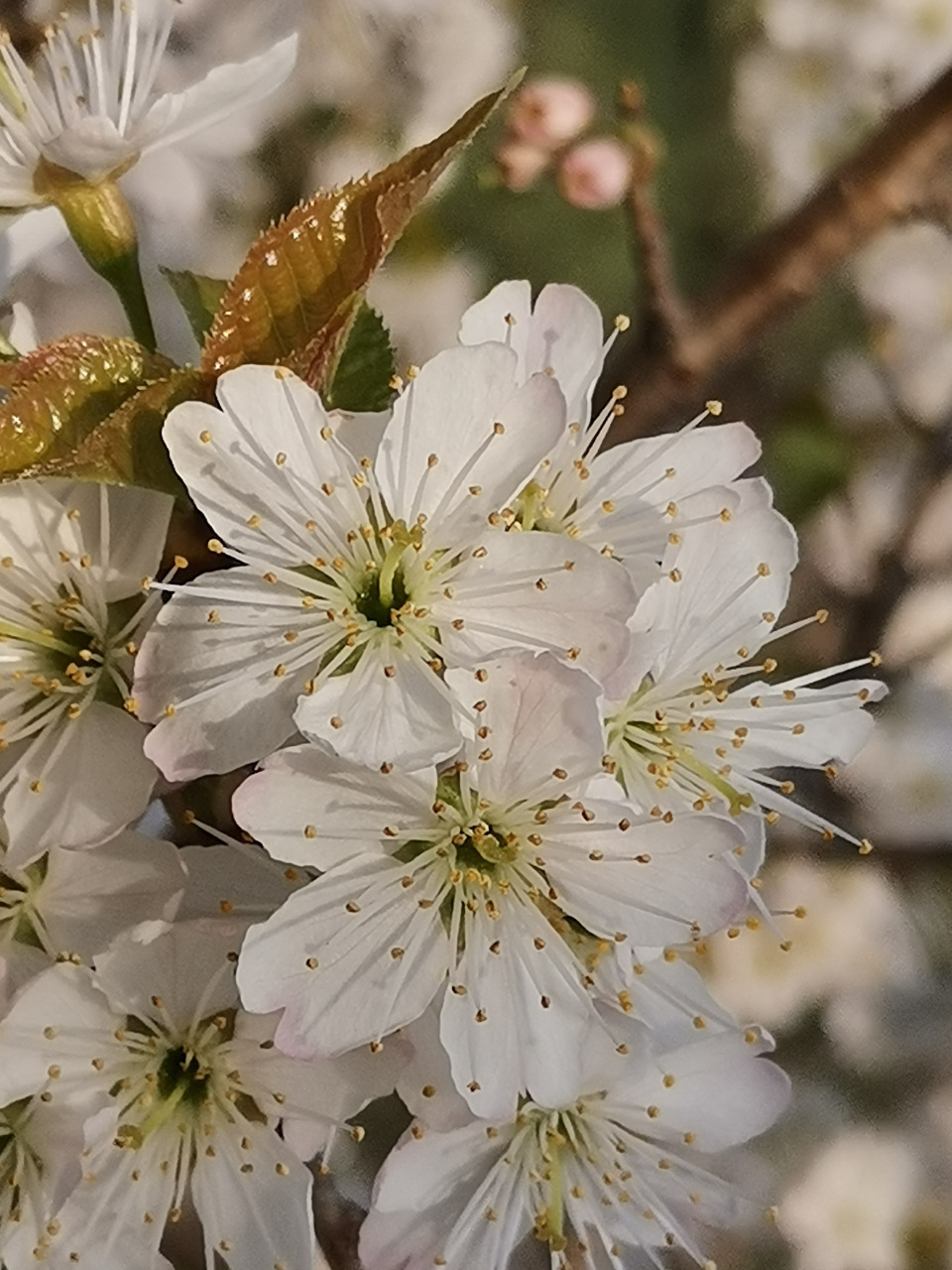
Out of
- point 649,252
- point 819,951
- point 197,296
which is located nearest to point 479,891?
point 197,296

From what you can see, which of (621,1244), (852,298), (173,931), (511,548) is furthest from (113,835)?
(852,298)

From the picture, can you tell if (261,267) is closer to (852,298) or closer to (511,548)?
(511,548)

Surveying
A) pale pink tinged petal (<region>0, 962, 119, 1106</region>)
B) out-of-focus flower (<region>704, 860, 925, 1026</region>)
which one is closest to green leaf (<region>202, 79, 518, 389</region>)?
pale pink tinged petal (<region>0, 962, 119, 1106</region>)

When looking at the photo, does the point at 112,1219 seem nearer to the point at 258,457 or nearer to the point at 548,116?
the point at 258,457

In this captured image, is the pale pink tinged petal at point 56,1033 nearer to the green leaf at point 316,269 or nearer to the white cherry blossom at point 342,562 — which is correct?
the white cherry blossom at point 342,562

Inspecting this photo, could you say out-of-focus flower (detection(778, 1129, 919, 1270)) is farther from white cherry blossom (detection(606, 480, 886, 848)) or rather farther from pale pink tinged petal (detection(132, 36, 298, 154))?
pale pink tinged petal (detection(132, 36, 298, 154))

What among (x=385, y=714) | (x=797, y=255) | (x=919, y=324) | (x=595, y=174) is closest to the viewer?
(x=385, y=714)

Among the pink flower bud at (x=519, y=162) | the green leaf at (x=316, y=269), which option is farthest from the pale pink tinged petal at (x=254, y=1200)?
the pink flower bud at (x=519, y=162)
